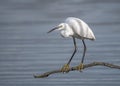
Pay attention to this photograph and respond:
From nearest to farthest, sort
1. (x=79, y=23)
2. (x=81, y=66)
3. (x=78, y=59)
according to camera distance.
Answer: (x=81, y=66), (x=79, y=23), (x=78, y=59)

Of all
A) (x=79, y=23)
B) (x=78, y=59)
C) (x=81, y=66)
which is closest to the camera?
(x=81, y=66)

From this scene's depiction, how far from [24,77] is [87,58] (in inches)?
38.6

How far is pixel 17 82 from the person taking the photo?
10641mm

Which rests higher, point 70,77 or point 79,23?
point 79,23

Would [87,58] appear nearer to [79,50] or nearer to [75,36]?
[79,50]

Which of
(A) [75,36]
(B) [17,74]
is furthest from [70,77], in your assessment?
(A) [75,36]

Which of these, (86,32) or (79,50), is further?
(79,50)

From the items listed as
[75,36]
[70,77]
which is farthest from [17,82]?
[75,36]

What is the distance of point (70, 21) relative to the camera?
8.09 m

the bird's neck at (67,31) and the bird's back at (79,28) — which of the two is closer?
the bird's back at (79,28)

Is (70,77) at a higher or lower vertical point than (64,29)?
lower

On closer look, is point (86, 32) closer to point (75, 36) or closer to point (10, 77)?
point (75, 36)

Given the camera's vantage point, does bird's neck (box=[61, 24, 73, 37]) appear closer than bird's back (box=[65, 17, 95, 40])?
No

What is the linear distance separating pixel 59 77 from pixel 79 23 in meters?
2.76
